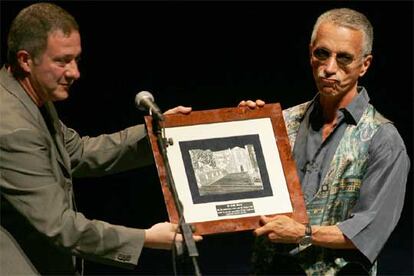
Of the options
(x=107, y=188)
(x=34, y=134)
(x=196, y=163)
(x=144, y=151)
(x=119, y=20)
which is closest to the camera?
(x=34, y=134)

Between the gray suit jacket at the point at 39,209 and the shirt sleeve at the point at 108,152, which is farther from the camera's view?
the shirt sleeve at the point at 108,152

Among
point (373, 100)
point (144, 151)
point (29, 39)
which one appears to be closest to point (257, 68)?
point (373, 100)

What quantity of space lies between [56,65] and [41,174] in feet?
1.08

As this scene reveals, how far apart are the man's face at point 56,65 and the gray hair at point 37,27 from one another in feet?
0.05

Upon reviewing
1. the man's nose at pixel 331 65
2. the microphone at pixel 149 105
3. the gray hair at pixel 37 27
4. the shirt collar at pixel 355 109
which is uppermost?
the gray hair at pixel 37 27

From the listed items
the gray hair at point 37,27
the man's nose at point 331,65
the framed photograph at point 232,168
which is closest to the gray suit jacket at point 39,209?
the gray hair at point 37,27

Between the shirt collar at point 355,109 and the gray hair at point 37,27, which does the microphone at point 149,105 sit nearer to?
the gray hair at point 37,27

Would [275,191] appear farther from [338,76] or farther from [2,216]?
[2,216]

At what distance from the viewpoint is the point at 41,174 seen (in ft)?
9.45

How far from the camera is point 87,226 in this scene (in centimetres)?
294

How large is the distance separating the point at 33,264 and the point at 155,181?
10.3 ft

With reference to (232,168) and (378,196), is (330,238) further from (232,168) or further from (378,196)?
(232,168)

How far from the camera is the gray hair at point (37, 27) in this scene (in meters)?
2.92

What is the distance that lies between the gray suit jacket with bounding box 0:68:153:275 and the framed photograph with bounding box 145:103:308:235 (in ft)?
0.77
